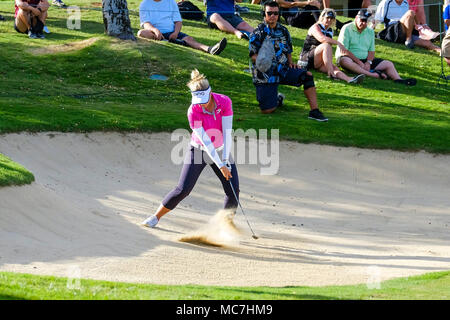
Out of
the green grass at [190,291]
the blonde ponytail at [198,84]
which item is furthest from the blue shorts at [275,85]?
the green grass at [190,291]

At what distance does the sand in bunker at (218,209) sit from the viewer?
10336 millimetres

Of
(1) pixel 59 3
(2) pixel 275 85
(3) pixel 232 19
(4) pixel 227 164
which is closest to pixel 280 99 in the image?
(2) pixel 275 85

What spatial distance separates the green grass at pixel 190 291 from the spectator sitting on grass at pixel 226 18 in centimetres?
1321

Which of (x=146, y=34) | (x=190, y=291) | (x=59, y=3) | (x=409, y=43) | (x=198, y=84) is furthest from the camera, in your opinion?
(x=59, y=3)

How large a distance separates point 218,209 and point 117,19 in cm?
772

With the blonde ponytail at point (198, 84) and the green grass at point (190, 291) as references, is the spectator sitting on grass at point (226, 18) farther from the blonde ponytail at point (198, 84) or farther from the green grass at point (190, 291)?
the green grass at point (190, 291)

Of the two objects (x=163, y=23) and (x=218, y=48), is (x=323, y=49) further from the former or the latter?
(x=163, y=23)

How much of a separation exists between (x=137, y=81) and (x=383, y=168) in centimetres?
595

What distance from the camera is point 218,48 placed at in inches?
773

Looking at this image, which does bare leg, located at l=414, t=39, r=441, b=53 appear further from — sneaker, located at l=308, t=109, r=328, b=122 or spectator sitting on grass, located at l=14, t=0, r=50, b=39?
spectator sitting on grass, located at l=14, t=0, r=50, b=39

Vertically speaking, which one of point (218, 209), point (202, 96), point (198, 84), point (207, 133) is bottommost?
point (218, 209)
